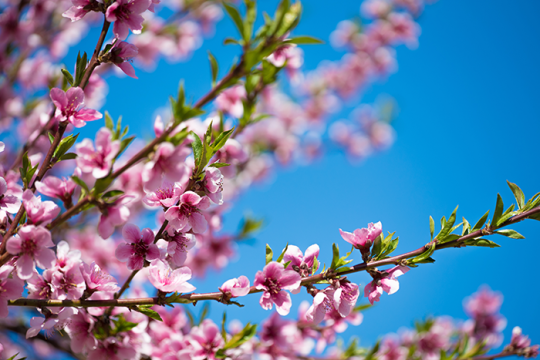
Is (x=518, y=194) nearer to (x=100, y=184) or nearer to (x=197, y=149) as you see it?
(x=197, y=149)

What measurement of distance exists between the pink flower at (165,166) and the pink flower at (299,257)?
24.9 inches

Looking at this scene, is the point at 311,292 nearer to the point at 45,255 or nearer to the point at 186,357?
the point at 186,357

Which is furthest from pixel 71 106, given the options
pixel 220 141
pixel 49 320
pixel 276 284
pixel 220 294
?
pixel 276 284

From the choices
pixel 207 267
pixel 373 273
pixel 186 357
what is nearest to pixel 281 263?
pixel 373 273

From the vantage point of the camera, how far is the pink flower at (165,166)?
1.45 metres

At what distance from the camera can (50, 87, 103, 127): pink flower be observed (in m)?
1.64

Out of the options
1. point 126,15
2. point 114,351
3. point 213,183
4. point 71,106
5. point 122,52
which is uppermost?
point 126,15

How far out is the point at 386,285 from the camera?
159cm

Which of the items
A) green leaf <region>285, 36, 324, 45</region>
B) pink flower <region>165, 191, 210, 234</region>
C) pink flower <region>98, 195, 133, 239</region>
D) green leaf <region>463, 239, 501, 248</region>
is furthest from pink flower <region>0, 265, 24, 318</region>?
green leaf <region>463, 239, 501, 248</region>

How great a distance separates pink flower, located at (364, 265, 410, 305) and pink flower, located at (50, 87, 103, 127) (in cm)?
157

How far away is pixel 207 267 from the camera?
4551 millimetres

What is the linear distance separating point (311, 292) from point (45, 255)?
3.74 feet

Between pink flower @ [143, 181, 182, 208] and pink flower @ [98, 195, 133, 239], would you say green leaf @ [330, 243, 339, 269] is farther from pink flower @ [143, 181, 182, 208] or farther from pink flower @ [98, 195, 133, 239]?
pink flower @ [98, 195, 133, 239]

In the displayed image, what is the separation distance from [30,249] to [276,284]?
3.34 ft
